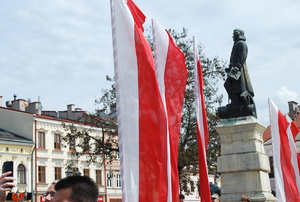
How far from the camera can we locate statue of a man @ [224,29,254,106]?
1344cm

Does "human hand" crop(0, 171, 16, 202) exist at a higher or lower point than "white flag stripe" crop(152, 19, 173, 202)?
lower

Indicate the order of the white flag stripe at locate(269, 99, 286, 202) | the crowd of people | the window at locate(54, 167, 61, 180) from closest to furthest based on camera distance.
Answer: the crowd of people → the white flag stripe at locate(269, 99, 286, 202) → the window at locate(54, 167, 61, 180)

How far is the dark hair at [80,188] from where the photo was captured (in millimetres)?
3189

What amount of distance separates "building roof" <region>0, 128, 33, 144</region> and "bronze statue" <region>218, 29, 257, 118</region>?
3430cm

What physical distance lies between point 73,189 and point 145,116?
114 inches

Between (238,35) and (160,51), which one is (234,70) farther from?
(160,51)

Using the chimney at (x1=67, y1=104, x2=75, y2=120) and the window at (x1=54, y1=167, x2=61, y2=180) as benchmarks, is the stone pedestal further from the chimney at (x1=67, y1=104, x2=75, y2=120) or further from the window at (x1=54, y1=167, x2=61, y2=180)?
the chimney at (x1=67, y1=104, x2=75, y2=120)

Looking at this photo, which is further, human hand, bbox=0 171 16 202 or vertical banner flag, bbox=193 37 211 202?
vertical banner flag, bbox=193 37 211 202

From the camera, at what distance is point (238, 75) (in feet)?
44.1

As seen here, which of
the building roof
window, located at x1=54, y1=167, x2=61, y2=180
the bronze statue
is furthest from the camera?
window, located at x1=54, y1=167, x2=61, y2=180

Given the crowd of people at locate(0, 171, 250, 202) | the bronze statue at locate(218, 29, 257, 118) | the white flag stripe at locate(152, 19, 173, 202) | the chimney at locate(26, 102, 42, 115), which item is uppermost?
the chimney at locate(26, 102, 42, 115)

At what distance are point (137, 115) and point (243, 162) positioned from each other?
7.28 meters

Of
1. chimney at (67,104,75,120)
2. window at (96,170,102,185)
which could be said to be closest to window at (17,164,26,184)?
window at (96,170,102,185)

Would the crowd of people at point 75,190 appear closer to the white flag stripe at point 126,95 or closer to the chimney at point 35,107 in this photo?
the white flag stripe at point 126,95
